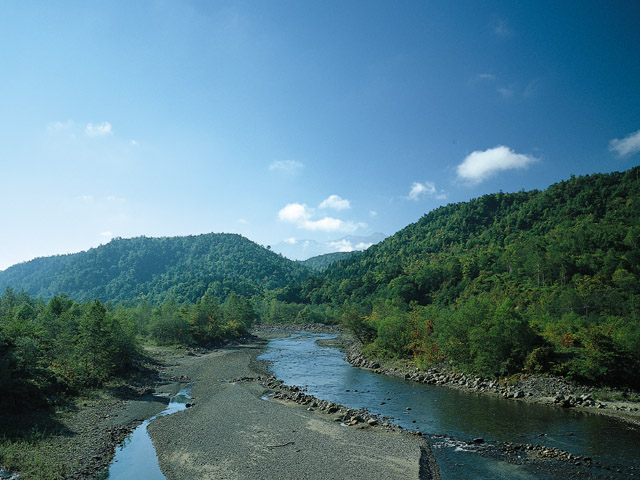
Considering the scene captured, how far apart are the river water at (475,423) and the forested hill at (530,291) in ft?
26.0

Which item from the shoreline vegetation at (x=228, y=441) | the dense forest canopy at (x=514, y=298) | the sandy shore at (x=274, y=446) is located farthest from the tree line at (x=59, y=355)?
the sandy shore at (x=274, y=446)

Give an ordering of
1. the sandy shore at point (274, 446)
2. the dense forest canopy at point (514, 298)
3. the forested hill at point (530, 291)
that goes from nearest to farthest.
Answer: the sandy shore at point (274, 446) → the forested hill at point (530, 291) → the dense forest canopy at point (514, 298)

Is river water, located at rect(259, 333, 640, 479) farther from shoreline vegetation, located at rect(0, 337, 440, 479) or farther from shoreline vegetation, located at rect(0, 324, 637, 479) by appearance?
shoreline vegetation, located at rect(0, 337, 440, 479)

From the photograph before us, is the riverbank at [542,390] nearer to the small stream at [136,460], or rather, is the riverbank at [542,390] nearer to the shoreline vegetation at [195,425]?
the shoreline vegetation at [195,425]

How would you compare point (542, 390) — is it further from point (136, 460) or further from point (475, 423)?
point (136, 460)

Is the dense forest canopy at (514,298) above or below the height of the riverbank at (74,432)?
above

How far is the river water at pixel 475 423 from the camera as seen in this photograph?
69.2ft

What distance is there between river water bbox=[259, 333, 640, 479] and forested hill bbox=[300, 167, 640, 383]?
792 centimetres

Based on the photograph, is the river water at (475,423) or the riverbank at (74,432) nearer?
the riverbank at (74,432)

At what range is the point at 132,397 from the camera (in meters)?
38.9

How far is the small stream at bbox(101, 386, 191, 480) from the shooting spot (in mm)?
20875

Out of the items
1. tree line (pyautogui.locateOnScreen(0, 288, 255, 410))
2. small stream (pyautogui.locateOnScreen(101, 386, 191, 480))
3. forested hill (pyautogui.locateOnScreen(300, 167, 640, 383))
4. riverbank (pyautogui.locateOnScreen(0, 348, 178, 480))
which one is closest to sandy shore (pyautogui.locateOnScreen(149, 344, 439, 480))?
small stream (pyautogui.locateOnScreen(101, 386, 191, 480))

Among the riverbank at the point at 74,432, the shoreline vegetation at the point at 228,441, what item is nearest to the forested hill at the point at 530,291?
the shoreline vegetation at the point at 228,441

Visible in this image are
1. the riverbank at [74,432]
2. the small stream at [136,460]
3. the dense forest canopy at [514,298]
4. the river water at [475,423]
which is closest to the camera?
the riverbank at [74,432]
